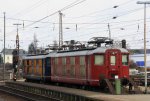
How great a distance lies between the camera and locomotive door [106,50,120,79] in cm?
2616

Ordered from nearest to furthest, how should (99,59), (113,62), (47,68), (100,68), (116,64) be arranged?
(100,68) → (99,59) → (113,62) → (116,64) → (47,68)

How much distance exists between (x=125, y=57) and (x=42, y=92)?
684 centimetres

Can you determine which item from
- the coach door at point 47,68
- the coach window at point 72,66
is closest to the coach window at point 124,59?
the coach window at point 72,66

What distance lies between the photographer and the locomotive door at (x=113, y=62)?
1030 inches

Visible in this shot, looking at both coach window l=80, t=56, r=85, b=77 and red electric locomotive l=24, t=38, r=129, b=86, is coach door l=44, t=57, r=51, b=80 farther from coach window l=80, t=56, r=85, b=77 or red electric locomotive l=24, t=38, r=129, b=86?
coach window l=80, t=56, r=85, b=77

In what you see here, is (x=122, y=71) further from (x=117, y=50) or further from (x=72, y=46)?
(x=72, y=46)

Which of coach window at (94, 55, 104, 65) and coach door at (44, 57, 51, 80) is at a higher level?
coach window at (94, 55, 104, 65)

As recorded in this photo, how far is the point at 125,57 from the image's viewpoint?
27.4 metres

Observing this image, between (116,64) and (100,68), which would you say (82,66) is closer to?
(100,68)

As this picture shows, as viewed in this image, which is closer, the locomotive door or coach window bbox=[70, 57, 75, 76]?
the locomotive door

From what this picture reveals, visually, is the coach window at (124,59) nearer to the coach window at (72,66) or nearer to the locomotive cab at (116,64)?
the locomotive cab at (116,64)

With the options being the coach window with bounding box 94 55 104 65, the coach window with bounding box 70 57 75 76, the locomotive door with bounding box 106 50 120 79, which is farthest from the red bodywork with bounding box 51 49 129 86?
the coach window with bounding box 70 57 75 76

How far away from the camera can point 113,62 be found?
26500 mm

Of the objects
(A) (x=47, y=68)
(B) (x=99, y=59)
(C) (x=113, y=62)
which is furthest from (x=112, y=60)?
(A) (x=47, y=68)
